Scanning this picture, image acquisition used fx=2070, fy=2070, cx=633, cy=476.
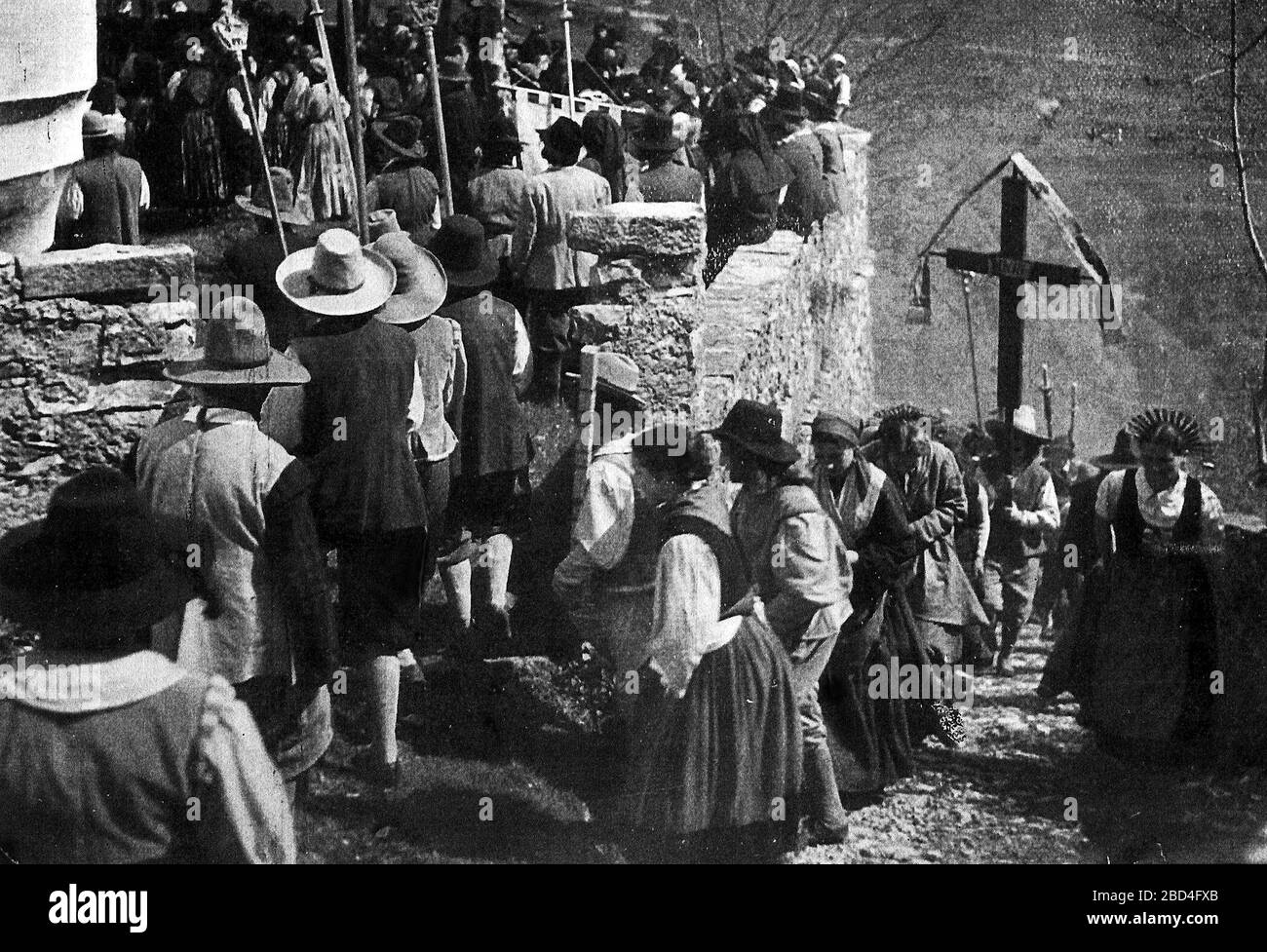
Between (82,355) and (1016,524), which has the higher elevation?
(82,355)

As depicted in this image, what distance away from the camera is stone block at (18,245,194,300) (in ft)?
23.3

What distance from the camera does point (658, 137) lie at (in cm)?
967

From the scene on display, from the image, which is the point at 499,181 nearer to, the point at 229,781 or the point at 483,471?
the point at 483,471

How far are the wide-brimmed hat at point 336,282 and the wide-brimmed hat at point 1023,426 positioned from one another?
296cm

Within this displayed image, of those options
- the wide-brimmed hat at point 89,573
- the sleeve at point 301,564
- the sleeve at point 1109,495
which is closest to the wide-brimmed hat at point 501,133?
the sleeve at point 301,564

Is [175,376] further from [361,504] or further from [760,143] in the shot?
[760,143]

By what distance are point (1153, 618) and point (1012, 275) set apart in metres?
2.37

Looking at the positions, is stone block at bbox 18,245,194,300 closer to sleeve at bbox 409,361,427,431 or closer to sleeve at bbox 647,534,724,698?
sleeve at bbox 409,361,427,431

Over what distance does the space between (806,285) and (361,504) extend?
145 inches

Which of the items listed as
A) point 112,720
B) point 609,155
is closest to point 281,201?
point 609,155

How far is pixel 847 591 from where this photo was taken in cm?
764

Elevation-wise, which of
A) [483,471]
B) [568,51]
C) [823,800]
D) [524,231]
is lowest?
[823,800]

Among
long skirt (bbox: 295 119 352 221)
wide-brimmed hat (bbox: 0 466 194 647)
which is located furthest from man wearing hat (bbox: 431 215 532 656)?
long skirt (bbox: 295 119 352 221)
